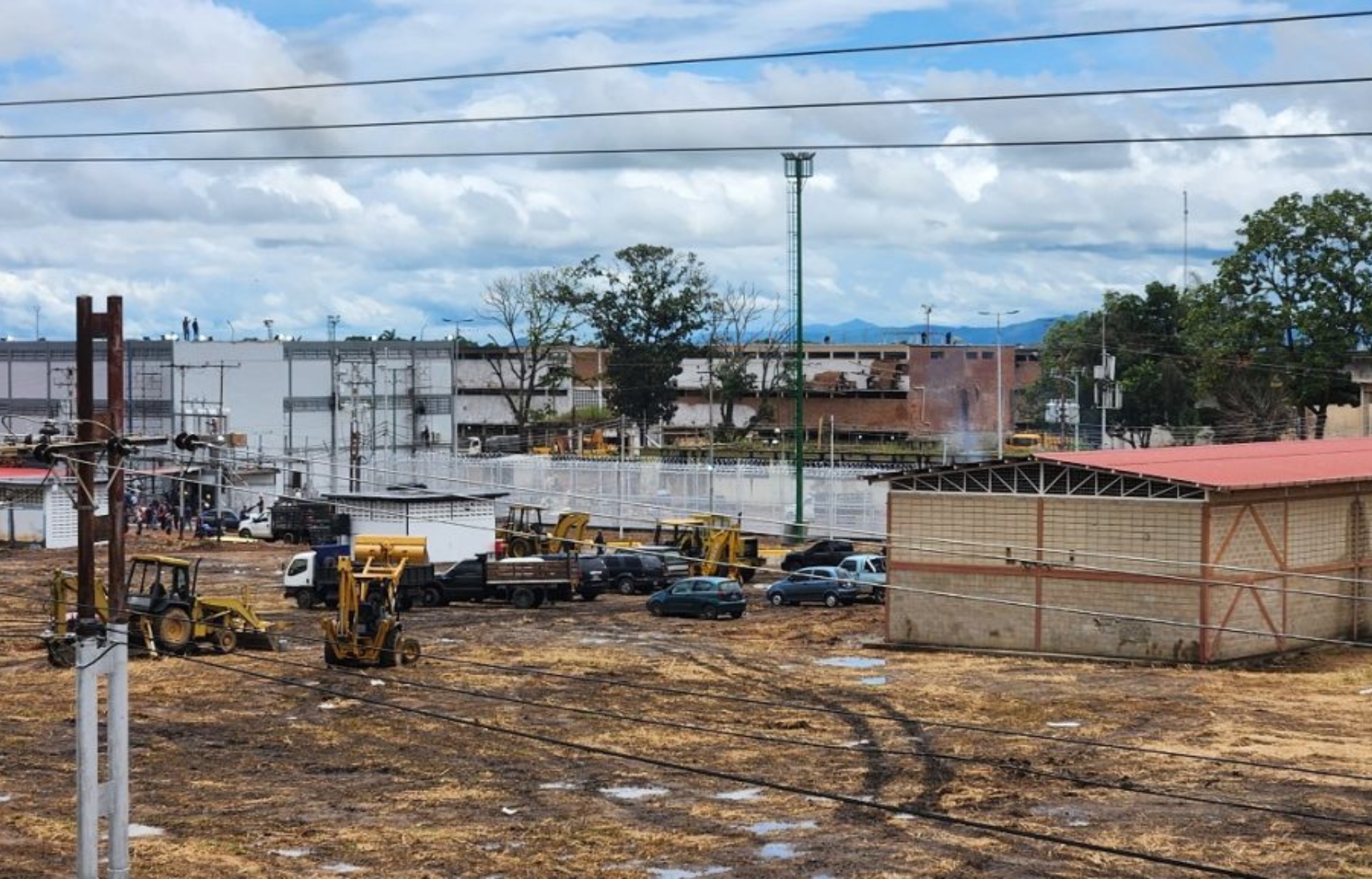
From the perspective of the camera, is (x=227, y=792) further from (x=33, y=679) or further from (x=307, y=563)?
(x=307, y=563)

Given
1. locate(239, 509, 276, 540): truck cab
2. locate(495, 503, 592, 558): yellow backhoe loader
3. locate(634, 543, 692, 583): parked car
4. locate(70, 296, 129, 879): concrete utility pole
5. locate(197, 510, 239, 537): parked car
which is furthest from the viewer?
locate(239, 509, 276, 540): truck cab

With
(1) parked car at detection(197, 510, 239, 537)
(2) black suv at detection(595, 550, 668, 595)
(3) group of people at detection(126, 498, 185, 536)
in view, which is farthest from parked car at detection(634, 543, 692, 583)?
(3) group of people at detection(126, 498, 185, 536)

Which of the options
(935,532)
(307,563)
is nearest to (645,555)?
(307,563)

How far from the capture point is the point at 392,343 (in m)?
113

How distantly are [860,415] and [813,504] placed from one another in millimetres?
48843

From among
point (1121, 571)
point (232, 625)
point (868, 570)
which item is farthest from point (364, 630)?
point (868, 570)

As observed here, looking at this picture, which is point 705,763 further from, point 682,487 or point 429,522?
point 682,487

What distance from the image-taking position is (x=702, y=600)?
2013 inches

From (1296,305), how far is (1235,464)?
144ft

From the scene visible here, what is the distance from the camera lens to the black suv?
57.4m

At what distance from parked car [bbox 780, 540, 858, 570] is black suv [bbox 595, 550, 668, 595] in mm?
5203

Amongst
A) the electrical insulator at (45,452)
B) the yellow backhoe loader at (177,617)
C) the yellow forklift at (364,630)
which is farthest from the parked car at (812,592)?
the electrical insulator at (45,452)

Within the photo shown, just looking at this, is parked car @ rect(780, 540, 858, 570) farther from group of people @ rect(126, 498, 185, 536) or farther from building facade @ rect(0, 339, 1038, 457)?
group of people @ rect(126, 498, 185, 536)

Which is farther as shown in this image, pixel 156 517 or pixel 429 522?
pixel 156 517
